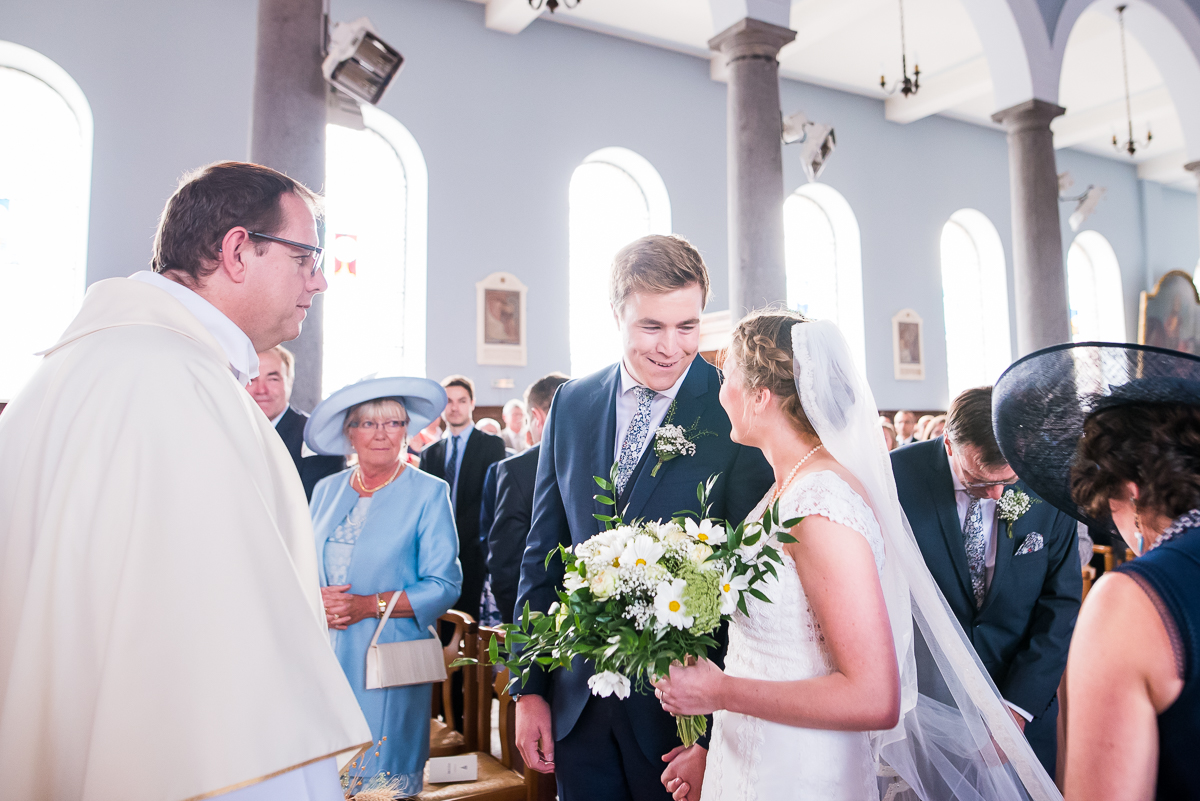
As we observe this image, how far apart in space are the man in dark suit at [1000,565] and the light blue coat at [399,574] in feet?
5.89

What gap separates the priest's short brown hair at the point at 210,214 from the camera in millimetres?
1641

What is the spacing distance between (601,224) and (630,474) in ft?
36.8

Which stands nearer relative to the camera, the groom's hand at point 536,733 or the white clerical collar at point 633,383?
the groom's hand at point 536,733

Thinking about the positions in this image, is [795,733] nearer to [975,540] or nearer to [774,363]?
[774,363]

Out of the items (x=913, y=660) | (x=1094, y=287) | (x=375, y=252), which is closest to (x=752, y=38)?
(x=375, y=252)

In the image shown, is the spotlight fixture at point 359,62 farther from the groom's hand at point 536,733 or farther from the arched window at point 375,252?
the arched window at point 375,252

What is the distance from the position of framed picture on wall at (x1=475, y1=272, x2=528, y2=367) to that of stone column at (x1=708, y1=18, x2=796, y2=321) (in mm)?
4604

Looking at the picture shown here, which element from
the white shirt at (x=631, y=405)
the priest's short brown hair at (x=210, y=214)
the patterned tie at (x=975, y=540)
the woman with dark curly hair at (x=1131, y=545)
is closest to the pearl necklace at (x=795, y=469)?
the white shirt at (x=631, y=405)

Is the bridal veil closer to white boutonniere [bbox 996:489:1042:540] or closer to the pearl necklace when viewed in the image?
the pearl necklace

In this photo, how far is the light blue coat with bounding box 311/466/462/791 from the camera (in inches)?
121

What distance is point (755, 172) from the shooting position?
750 cm

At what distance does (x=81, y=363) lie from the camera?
1326 millimetres

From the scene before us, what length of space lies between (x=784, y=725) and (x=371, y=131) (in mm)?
11147

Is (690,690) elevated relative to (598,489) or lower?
lower
